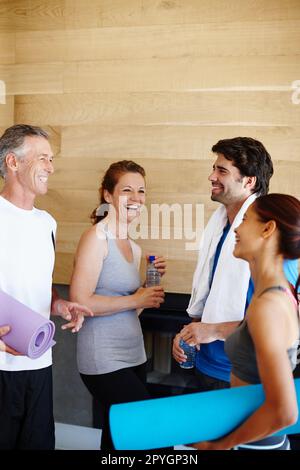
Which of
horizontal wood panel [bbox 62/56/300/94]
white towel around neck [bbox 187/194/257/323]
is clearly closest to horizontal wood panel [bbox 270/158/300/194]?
horizontal wood panel [bbox 62/56/300/94]

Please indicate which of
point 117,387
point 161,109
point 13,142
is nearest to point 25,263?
point 13,142

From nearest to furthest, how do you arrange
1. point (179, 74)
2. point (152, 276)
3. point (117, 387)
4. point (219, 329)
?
point (219, 329)
point (117, 387)
point (152, 276)
point (179, 74)

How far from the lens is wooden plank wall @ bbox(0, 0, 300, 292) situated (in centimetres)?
159

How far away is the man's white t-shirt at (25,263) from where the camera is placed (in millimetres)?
1370

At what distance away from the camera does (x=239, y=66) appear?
1.61 m

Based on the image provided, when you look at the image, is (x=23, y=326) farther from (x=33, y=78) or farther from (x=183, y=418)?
(x=33, y=78)

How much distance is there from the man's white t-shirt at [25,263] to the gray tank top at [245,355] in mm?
643

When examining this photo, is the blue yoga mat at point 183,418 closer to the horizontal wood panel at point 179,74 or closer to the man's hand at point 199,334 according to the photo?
the man's hand at point 199,334

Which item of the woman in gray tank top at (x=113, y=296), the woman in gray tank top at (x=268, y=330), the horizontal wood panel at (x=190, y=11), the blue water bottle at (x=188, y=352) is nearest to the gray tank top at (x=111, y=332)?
the woman in gray tank top at (x=113, y=296)

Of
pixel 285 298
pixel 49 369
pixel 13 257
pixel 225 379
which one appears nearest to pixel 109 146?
pixel 13 257

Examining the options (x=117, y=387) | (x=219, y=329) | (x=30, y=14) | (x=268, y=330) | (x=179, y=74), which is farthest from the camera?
(x=30, y=14)

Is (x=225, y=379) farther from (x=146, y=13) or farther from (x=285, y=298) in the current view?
(x=146, y=13)

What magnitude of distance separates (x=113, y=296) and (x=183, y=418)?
2.19 feet

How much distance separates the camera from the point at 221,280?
119 cm
